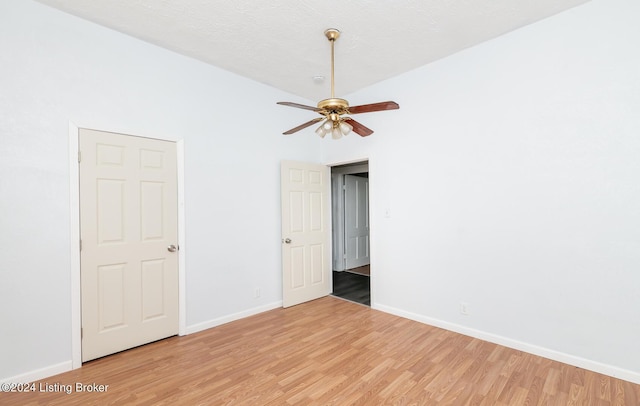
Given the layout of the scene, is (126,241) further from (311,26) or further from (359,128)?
(311,26)

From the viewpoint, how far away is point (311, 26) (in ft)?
8.70

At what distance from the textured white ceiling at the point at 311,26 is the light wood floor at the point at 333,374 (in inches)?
121

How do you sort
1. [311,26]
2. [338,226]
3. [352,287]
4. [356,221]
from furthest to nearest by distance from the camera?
[356,221], [338,226], [352,287], [311,26]

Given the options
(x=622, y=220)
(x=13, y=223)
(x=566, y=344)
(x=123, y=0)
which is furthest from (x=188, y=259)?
(x=622, y=220)

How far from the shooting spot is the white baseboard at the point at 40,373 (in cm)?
225

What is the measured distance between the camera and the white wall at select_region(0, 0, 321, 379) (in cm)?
230

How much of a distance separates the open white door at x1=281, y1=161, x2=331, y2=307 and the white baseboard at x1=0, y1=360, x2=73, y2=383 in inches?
89.8

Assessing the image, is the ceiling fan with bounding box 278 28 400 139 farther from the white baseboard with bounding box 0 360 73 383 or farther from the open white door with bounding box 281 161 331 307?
the white baseboard with bounding box 0 360 73 383

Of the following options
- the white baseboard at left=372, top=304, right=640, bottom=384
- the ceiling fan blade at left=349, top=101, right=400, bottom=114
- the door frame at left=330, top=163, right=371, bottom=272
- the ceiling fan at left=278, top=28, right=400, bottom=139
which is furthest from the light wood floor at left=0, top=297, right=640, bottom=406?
the door frame at left=330, top=163, right=371, bottom=272

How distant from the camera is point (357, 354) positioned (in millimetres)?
2695

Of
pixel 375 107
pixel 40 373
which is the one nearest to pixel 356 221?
pixel 375 107

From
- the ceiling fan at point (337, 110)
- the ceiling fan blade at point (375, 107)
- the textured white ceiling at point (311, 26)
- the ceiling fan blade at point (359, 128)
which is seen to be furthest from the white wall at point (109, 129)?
the ceiling fan blade at point (375, 107)

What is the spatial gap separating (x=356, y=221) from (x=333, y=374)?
4.28m

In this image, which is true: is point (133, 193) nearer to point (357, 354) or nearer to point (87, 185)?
point (87, 185)
